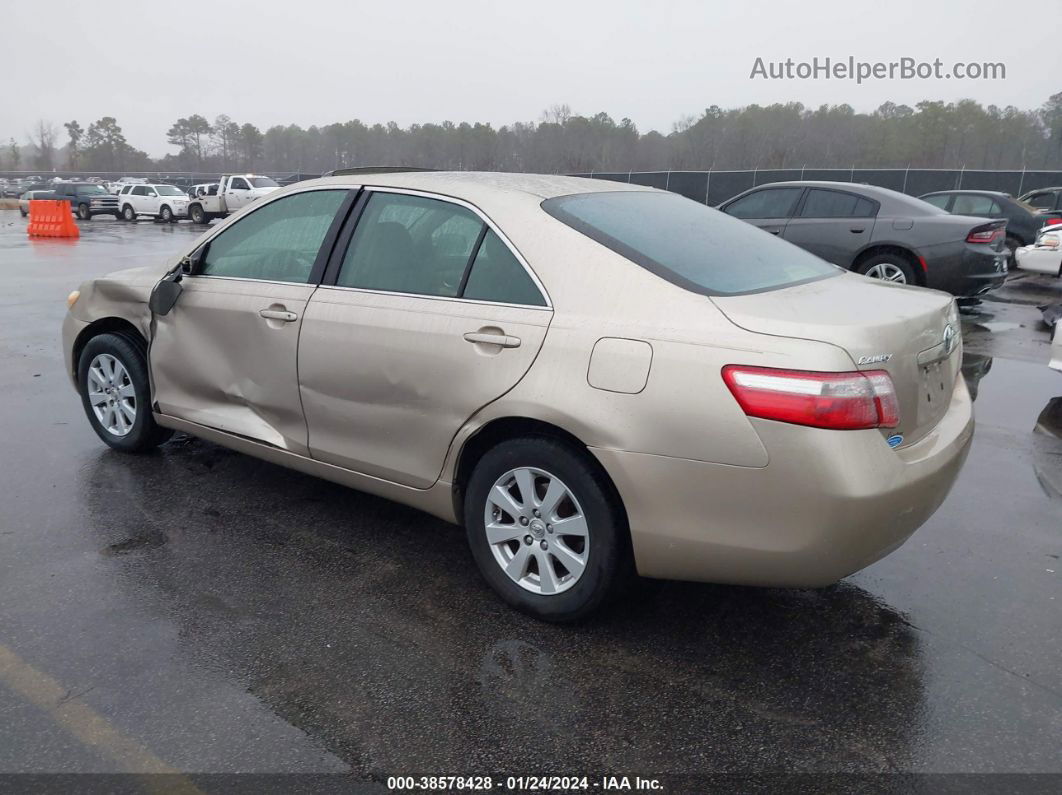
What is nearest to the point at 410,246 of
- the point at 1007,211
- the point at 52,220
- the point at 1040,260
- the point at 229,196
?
the point at 1040,260

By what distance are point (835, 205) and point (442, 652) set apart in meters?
9.12

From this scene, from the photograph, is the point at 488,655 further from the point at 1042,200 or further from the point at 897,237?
the point at 1042,200

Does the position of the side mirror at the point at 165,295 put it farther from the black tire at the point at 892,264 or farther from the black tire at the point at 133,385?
the black tire at the point at 892,264

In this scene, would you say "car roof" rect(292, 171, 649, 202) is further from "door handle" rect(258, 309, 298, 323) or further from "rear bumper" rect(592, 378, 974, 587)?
"rear bumper" rect(592, 378, 974, 587)

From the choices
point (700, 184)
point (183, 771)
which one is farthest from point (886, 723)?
point (700, 184)

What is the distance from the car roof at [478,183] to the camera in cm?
360

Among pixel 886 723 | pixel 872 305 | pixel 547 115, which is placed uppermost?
pixel 547 115

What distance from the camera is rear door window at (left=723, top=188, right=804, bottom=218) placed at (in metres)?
11.0

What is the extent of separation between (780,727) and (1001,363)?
6500 mm

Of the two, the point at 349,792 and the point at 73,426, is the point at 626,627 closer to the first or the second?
the point at 349,792

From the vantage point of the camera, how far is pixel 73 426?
567cm

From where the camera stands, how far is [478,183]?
3.67 meters

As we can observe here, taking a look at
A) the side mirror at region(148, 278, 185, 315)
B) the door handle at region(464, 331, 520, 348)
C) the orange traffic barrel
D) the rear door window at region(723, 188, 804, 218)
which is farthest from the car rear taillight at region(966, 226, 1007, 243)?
the orange traffic barrel

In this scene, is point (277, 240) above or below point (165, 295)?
above
